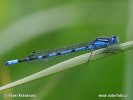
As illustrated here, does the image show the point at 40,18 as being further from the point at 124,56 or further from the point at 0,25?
the point at 124,56

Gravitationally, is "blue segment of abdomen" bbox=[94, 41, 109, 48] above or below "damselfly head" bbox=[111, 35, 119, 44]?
below

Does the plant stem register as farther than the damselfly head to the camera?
No

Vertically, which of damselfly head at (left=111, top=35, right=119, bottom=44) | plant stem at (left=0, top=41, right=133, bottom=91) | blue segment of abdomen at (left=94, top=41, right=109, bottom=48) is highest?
damselfly head at (left=111, top=35, right=119, bottom=44)

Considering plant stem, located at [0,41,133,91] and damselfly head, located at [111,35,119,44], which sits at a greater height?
damselfly head, located at [111,35,119,44]

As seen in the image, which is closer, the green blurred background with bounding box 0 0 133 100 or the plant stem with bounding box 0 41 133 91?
the plant stem with bounding box 0 41 133 91

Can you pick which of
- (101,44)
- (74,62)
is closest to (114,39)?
(101,44)

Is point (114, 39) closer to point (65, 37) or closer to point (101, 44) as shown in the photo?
point (101, 44)

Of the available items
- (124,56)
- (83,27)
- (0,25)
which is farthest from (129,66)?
(0,25)

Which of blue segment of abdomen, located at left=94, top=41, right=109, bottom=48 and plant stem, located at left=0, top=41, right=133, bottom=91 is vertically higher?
blue segment of abdomen, located at left=94, top=41, right=109, bottom=48
